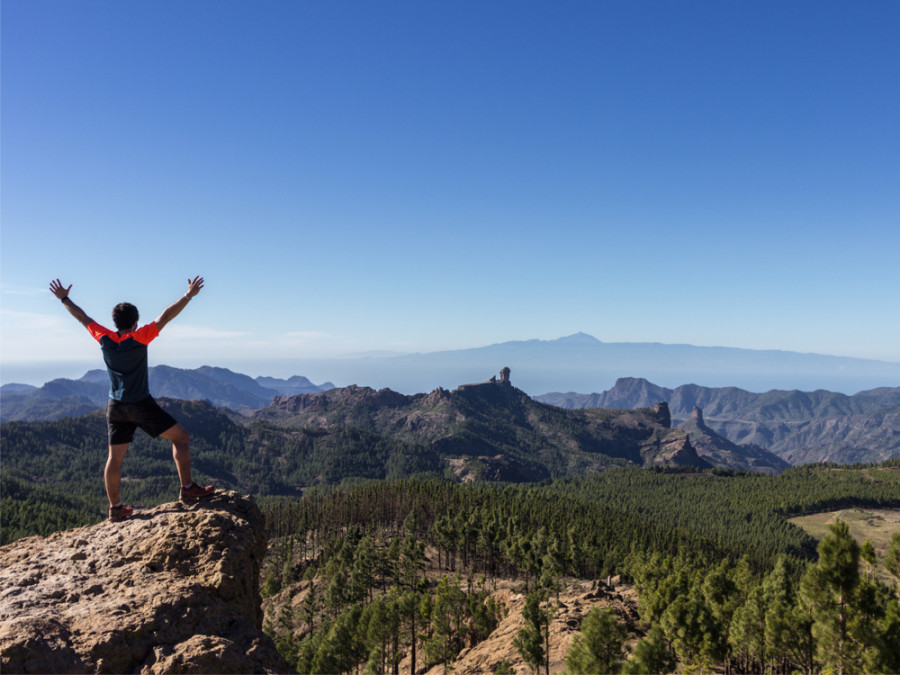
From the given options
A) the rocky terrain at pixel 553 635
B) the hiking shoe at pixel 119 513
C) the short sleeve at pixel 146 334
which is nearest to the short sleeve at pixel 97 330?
the short sleeve at pixel 146 334

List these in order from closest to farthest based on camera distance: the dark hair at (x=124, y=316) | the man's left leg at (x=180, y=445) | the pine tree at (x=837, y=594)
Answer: the dark hair at (x=124, y=316)
the man's left leg at (x=180, y=445)
the pine tree at (x=837, y=594)

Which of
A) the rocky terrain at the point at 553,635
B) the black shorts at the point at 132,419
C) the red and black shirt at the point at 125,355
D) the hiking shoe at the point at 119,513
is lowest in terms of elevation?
the rocky terrain at the point at 553,635

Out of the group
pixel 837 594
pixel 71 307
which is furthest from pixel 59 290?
pixel 837 594

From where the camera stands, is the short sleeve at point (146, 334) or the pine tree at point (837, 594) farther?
the pine tree at point (837, 594)

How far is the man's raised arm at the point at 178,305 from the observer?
10609mm

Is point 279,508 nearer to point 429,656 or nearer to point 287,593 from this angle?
point 287,593

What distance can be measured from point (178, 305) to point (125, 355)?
1500 millimetres

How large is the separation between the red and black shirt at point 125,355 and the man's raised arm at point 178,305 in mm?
176

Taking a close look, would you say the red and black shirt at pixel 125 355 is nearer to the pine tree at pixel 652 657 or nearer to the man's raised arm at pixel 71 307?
the man's raised arm at pixel 71 307

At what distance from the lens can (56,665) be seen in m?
7.32

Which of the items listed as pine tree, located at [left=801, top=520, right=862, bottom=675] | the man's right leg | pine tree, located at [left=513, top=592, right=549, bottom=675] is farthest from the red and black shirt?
pine tree, located at [left=513, top=592, right=549, bottom=675]

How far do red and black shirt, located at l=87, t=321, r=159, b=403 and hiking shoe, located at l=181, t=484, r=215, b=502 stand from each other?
10.3ft

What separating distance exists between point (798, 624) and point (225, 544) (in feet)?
139

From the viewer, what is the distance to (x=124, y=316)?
10.5 meters
